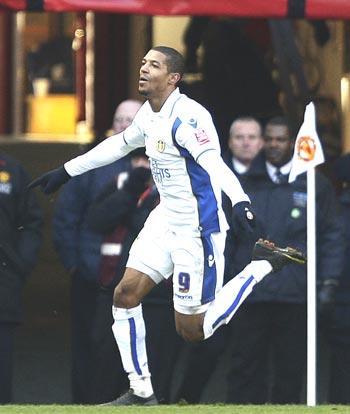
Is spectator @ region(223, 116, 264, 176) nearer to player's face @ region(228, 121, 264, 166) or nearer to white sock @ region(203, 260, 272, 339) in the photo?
player's face @ region(228, 121, 264, 166)

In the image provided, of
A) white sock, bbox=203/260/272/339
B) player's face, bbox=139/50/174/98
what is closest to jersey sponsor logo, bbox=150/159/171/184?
player's face, bbox=139/50/174/98

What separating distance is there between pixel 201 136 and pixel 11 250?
6.21ft

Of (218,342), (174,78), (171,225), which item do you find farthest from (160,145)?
(218,342)

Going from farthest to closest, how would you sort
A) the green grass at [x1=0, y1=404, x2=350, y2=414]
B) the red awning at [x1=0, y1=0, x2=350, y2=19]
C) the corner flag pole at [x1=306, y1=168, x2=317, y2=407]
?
the red awning at [x1=0, y1=0, x2=350, y2=19], the corner flag pole at [x1=306, y1=168, x2=317, y2=407], the green grass at [x1=0, y1=404, x2=350, y2=414]

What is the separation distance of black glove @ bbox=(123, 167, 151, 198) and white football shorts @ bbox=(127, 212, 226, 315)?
1132mm

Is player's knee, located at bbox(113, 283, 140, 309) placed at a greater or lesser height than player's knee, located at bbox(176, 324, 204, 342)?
greater

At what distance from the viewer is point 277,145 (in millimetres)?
10875

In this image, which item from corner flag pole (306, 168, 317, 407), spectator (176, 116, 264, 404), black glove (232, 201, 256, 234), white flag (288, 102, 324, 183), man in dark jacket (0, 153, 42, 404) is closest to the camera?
black glove (232, 201, 256, 234)

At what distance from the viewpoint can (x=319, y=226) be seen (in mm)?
10750

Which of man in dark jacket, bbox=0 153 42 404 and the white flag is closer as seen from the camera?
the white flag

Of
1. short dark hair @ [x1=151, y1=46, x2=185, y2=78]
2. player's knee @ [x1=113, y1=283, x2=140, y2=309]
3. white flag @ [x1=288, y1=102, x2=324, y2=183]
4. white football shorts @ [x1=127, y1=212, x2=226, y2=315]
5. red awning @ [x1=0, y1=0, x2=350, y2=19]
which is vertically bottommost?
player's knee @ [x1=113, y1=283, x2=140, y2=309]

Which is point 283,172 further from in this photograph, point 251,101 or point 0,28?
point 0,28

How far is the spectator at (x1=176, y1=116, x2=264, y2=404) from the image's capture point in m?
10.9

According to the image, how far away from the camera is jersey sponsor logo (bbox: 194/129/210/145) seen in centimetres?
890
